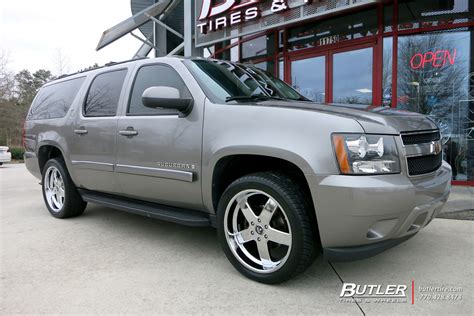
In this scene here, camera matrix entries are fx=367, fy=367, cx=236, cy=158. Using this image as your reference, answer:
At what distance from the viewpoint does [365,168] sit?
94.4 inches

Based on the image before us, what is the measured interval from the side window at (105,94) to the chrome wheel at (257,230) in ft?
6.16

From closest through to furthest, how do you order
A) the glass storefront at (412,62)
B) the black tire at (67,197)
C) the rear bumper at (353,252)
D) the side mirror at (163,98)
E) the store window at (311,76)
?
the rear bumper at (353,252) < the side mirror at (163,98) < the black tire at (67,197) < the glass storefront at (412,62) < the store window at (311,76)

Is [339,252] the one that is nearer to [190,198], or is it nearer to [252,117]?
[252,117]

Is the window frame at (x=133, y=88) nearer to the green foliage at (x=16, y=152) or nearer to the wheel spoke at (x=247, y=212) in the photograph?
the wheel spoke at (x=247, y=212)

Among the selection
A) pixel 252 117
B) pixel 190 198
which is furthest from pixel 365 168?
pixel 190 198

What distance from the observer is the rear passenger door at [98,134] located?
3.94 m

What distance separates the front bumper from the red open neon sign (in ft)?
17.2

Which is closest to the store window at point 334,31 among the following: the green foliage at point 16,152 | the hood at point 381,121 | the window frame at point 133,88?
the hood at point 381,121

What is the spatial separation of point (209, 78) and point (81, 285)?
2010mm

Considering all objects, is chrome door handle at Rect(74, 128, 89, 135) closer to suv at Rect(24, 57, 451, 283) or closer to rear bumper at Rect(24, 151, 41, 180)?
suv at Rect(24, 57, 451, 283)

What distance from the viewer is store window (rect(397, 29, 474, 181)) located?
666 cm

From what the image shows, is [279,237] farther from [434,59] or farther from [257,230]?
[434,59]

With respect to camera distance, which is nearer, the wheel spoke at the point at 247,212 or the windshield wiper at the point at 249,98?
the wheel spoke at the point at 247,212

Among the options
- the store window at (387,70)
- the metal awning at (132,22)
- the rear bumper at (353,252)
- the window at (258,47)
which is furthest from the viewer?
the metal awning at (132,22)
